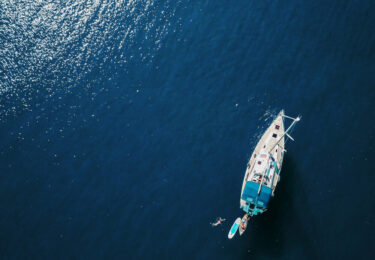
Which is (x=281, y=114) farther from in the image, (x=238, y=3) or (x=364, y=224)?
(x=238, y=3)

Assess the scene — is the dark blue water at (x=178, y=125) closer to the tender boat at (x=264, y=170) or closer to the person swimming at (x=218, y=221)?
the person swimming at (x=218, y=221)

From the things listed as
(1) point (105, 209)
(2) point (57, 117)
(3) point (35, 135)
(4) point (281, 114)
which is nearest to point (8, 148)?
(3) point (35, 135)

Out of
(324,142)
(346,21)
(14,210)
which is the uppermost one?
(346,21)

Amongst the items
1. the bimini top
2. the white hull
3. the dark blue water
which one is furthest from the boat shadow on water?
the bimini top

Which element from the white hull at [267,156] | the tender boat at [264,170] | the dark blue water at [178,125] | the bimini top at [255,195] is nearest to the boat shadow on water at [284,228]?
the dark blue water at [178,125]

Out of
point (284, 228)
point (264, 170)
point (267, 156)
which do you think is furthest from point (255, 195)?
point (284, 228)

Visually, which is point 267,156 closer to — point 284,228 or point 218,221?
point 284,228
